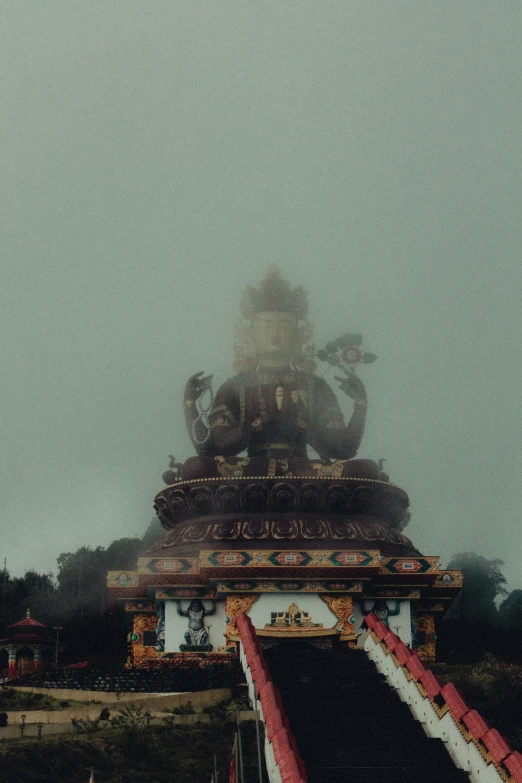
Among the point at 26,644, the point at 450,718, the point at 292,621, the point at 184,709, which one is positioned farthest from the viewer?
the point at 26,644

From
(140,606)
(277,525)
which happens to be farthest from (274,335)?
(140,606)

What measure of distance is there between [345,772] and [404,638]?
15190mm

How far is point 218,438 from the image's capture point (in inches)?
1363

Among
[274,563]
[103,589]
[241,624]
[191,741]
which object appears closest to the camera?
[191,741]

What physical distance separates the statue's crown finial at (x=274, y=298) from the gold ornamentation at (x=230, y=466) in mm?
5484

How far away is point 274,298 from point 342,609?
10.2 meters

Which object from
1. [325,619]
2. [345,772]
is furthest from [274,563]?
[345,772]

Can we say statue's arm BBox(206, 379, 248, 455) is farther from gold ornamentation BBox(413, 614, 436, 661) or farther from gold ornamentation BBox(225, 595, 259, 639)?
gold ornamentation BBox(413, 614, 436, 661)

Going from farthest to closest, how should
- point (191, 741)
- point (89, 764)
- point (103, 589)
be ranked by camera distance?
1. point (103, 589)
2. point (191, 741)
3. point (89, 764)

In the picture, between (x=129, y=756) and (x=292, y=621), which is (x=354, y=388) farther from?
(x=129, y=756)

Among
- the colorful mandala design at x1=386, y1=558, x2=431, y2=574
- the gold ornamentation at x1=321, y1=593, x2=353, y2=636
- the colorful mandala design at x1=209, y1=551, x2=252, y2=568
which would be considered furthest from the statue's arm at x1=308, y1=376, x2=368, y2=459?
the colorful mandala design at x1=209, y1=551, x2=252, y2=568

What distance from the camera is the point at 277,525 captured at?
1254 inches

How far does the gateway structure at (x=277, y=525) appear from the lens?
3053 cm

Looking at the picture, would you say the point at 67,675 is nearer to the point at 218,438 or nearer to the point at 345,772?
the point at 218,438
